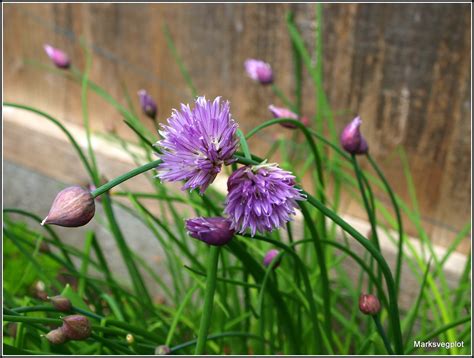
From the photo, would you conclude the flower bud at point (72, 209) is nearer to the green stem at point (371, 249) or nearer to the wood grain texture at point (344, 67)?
the green stem at point (371, 249)

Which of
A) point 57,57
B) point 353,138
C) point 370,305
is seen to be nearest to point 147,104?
point 57,57

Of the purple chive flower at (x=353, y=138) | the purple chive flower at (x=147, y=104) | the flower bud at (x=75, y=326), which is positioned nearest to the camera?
the flower bud at (x=75, y=326)

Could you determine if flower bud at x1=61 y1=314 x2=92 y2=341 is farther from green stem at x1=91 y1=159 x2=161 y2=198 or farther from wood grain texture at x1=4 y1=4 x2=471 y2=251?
wood grain texture at x1=4 y1=4 x2=471 y2=251

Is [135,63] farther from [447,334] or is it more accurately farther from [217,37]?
[447,334]

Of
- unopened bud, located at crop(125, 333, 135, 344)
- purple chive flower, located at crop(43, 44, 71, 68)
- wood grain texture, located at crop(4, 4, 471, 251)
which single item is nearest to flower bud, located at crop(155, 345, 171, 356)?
unopened bud, located at crop(125, 333, 135, 344)

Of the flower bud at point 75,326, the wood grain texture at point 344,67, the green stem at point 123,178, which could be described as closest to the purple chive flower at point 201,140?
the green stem at point 123,178

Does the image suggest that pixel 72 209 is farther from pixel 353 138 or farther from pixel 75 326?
pixel 353 138

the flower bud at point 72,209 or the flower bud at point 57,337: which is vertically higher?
the flower bud at point 72,209

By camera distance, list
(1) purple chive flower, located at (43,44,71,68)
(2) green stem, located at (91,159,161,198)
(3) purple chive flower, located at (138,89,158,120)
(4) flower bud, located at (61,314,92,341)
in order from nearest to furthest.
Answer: (2) green stem, located at (91,159,161,198) < (4) flower bud, located at (61,314,92,341) < (3) purple chive flower, located at (138,89,158,120) < (1) purple chive flower, located at (43,44,71,68)
